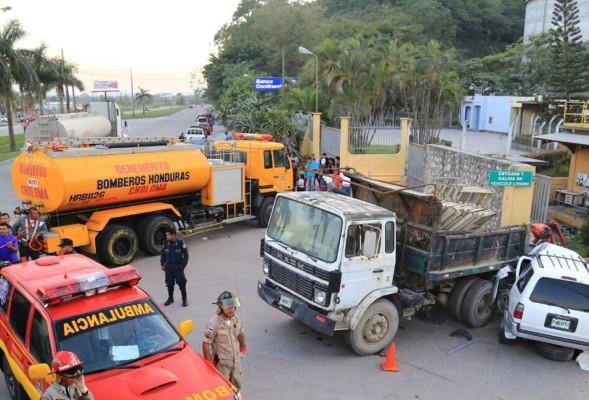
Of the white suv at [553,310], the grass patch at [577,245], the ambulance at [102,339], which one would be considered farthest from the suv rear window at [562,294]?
the ambulance at [102,339]

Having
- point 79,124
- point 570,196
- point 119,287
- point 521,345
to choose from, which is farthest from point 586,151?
point 79,124

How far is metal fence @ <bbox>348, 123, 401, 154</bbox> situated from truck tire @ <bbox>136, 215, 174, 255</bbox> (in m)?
11.5

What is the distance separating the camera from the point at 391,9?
2817 inches

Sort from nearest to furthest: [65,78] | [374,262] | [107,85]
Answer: [374,262]
[65,78]
[107,85]

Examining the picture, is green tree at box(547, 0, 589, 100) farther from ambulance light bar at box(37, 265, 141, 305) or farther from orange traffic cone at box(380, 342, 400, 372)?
ambulance light bar at box(37, 265, 141, 305)

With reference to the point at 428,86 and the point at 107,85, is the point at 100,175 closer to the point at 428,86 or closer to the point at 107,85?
the point at 428,86

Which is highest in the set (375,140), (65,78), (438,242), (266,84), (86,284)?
(65,78)

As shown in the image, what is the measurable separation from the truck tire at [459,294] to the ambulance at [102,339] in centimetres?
483

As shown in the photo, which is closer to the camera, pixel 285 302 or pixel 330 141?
pixel 285 302

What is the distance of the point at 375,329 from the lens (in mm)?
7504

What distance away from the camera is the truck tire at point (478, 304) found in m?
8.33

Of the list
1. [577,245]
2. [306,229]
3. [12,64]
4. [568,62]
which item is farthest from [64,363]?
[12,64]

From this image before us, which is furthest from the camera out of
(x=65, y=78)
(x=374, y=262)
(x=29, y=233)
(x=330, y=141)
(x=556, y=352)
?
(x=65, y=78)

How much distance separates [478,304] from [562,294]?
1.41m
